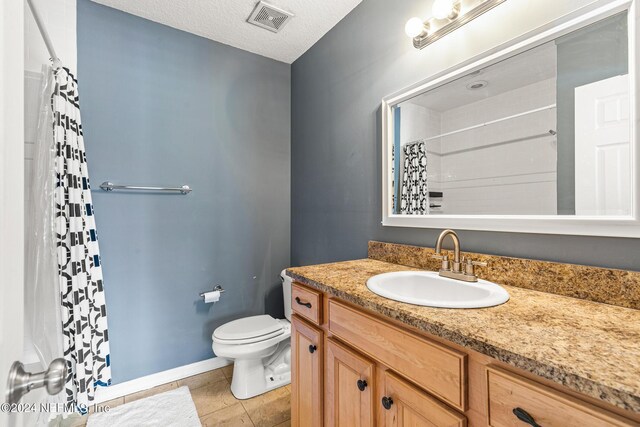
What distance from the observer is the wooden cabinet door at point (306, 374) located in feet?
3.85

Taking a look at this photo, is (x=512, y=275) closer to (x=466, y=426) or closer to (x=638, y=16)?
(x=466, y=426)

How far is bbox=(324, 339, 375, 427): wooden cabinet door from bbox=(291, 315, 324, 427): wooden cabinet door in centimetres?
4

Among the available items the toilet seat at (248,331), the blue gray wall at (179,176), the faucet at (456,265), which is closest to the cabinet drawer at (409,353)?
the faucet at (456,265)

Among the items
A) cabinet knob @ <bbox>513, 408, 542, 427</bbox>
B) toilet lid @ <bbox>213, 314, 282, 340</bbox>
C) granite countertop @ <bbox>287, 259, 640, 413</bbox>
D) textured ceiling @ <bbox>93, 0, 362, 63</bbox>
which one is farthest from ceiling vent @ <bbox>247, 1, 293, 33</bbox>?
cabinet knob @ <bbox>513, 408, 542, 427</bbox>

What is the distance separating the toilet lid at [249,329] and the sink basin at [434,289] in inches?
40.6

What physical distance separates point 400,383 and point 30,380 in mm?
839

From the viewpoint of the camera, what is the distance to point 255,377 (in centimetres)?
187

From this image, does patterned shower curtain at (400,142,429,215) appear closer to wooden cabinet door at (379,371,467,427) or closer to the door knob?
wooden cabinet door at (379,371,467,427)

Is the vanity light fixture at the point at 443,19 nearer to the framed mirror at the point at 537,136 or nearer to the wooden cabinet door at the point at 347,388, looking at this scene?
the framed mirror at the point at 537,136

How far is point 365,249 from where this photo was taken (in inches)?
69.5

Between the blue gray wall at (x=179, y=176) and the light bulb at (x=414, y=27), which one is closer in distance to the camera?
the light bulb at (x=414, y=27)

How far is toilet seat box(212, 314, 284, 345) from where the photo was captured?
1786 mm

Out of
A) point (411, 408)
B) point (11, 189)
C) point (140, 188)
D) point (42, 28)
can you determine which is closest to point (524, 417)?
point (411, 408)

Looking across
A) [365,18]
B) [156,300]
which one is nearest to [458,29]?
[365,18]
